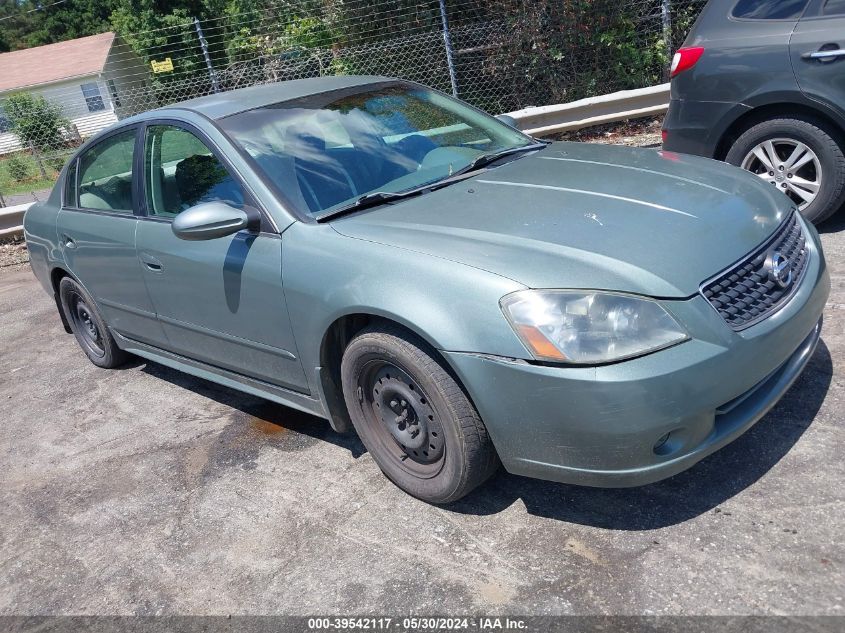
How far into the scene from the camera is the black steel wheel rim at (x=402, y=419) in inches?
118

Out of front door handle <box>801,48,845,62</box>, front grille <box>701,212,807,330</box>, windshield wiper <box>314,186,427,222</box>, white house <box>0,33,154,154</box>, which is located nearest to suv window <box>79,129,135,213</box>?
windshield wiper <box>314,186,427,222</box>

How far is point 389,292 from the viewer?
114 inches

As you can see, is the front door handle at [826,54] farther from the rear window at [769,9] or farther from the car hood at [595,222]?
the car hood at [595,222]

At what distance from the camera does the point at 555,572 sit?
2.67m

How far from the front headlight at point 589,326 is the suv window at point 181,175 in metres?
1.56

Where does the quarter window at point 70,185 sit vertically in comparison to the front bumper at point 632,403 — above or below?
above

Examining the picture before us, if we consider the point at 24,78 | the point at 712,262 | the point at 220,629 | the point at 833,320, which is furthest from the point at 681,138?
the point at 24,78

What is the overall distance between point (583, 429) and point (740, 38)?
145 inches

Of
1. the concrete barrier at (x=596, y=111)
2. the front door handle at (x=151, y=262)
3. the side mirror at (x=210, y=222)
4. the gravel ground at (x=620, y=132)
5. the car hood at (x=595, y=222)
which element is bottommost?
the gravel ground at (x=620, y=132)

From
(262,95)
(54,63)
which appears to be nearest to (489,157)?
(262,95)

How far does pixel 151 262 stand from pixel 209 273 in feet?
1.87

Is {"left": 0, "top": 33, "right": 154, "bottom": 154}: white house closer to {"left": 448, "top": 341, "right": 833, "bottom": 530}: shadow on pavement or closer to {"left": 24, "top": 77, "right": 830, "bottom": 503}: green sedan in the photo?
{"left": 24, "top": 77, "right": 830, "bottom": 503}: green sedan

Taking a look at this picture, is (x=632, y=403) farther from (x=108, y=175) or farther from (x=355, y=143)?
(x=108, y=175)

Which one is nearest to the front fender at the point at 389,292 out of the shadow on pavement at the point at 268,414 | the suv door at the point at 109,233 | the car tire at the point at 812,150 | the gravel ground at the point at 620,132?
the shadow on pavement at the point at 268,414
